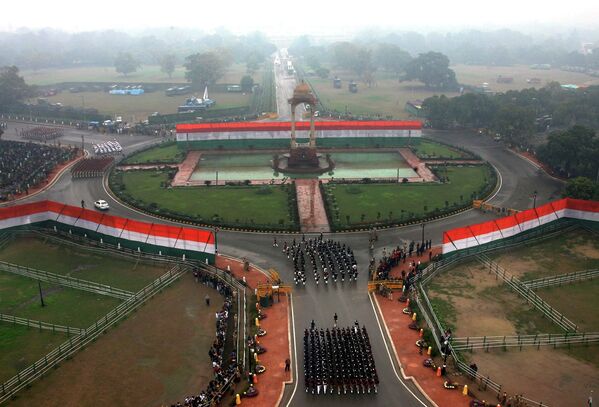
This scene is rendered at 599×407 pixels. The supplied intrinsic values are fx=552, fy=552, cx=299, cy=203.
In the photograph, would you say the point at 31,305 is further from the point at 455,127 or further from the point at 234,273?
the point at 455,127

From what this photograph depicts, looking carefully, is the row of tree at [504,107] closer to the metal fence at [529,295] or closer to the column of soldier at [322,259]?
the metal fence at [529,295]

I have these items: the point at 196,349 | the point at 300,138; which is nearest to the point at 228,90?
the point at 300,138

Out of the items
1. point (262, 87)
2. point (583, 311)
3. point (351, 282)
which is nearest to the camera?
point (583, 311)

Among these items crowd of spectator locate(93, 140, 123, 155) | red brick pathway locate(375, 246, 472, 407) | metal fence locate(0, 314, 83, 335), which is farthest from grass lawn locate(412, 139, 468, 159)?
metal fence locate(0, 314, 83, 335)

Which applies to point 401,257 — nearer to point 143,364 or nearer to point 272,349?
point 272,349

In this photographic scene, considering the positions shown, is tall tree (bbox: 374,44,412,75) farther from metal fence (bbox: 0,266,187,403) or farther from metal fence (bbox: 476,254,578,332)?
metal fence (bbox: 0,266,187,403)

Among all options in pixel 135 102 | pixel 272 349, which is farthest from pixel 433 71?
pixel 272 349
